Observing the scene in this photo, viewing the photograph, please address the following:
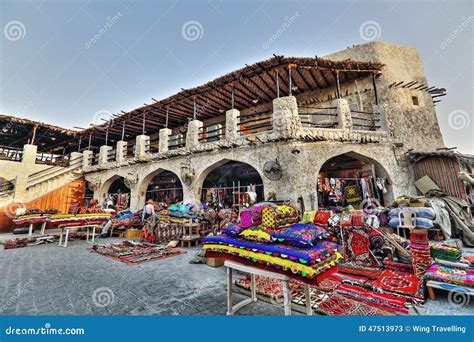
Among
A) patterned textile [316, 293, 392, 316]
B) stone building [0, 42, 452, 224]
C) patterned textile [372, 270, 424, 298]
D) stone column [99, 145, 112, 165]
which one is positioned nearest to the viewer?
patterned textile [316, 293, 392, 316]

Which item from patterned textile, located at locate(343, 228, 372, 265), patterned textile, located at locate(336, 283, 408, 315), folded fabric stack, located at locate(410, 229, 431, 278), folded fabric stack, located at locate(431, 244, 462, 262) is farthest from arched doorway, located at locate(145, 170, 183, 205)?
folded fabric stack, located at locate(431, 244, 462, 262)

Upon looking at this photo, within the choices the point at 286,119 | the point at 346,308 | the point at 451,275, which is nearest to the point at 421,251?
the point at 451,275

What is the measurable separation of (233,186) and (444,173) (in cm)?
972

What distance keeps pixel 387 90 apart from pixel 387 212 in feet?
25.5

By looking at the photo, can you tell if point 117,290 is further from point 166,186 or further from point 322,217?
point 166,186

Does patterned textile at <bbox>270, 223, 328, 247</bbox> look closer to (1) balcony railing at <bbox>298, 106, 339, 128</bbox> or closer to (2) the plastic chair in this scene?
(2) the plastic chair

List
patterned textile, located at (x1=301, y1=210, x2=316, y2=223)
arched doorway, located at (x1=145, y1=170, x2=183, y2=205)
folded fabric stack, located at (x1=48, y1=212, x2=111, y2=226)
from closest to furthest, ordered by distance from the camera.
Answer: patterned textile, located at (x1=301, y1=210, x2=316, y2=223)
folded fabric stack, located at (x1=48, y1=212, x2=111, y2=226)
arched doorway, located at (x1=145, y1=170, x2=183, y2=205)

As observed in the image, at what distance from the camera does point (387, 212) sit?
6.38m

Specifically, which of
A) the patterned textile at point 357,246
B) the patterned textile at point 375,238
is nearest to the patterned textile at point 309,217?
the patterned textile at point 357,246

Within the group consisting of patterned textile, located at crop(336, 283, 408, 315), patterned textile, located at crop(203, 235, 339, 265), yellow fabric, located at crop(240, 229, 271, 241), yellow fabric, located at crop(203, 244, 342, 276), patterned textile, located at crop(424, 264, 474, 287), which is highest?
yellow fabric, located at crop(240, 229, 271, 241)

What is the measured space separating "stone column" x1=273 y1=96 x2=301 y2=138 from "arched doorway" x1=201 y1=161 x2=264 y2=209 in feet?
8.61

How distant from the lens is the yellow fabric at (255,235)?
2.58m

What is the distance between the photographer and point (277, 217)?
2738 millimetres

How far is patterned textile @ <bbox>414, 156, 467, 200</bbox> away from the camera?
8.48 m
